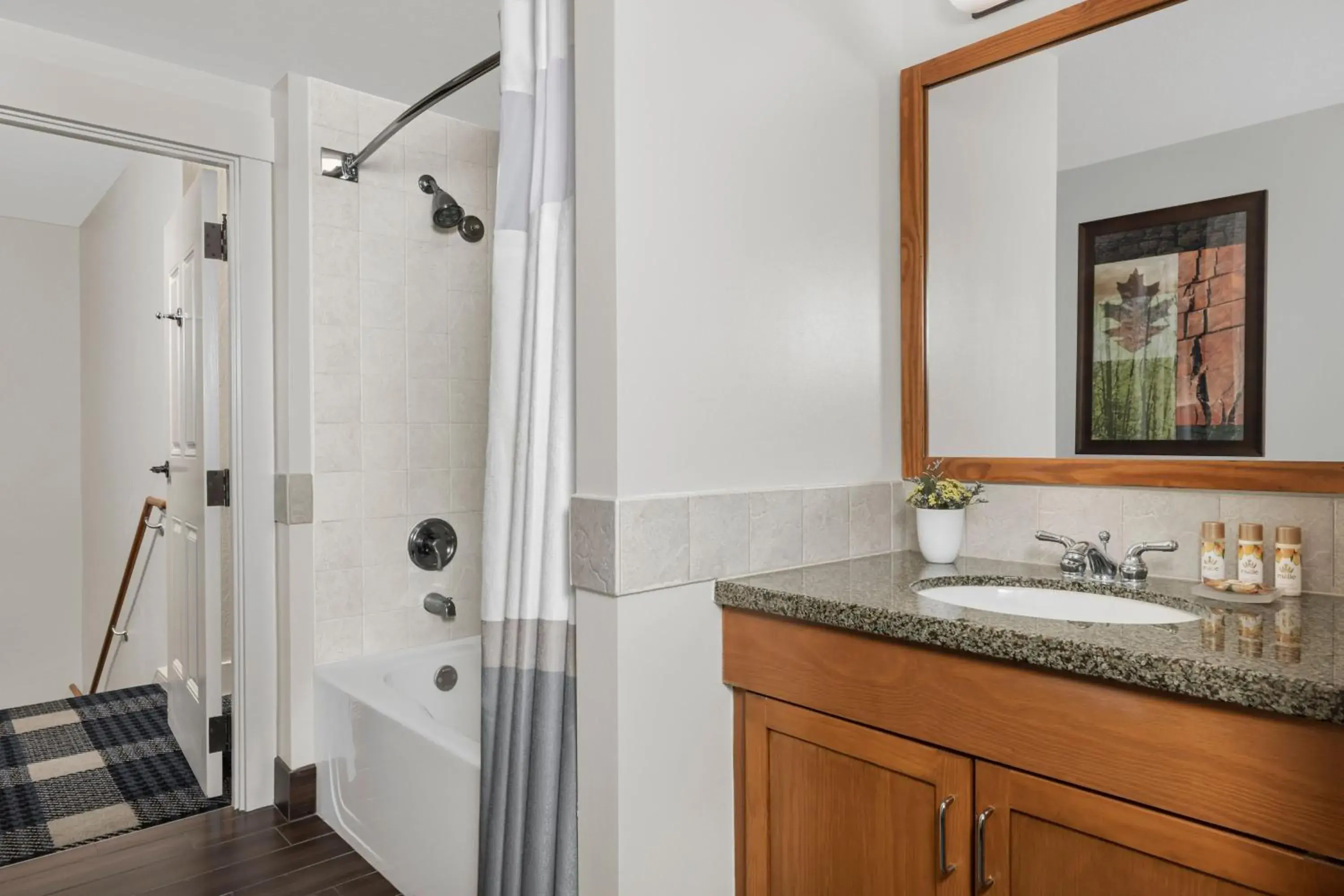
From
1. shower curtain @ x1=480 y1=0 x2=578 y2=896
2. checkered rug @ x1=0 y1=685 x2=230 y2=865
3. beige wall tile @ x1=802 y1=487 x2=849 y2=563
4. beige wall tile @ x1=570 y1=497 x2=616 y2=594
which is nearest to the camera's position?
beige wall tile @ x1=570 y1=497 x2=616 y2=594

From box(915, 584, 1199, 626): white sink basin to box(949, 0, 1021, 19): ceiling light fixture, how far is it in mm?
1240

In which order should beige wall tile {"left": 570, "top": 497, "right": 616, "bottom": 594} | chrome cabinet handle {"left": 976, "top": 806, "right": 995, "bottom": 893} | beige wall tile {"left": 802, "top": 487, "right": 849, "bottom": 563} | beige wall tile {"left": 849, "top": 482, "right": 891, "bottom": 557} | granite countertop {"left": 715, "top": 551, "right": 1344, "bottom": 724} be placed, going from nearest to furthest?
granite countertop {"left": 715, "top": 551, "right": 1344, "bottom": 724}, chrome cabinet handle {"left": 976, "top": 806, "right": 995, "bottom": 893}, beige wall tile {"left": 570, "top": 497, "right": 616, "bottom": 594}, beige wall tile {"left": 802, "top": 487, "right": 849, "bottom": 563}, beige wall tile {"left": 849, "top": 482, "right": 891, "bottom": 557}

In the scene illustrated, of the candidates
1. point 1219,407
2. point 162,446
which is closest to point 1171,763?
point 1219,407

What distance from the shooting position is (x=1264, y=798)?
2.91 ft

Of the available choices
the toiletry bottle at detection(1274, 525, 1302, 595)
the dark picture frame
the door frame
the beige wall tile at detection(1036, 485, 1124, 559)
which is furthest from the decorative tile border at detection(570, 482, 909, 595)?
the door frame

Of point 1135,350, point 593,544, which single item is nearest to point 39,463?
point 593,544

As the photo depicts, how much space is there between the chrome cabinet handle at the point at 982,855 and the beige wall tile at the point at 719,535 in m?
0.57

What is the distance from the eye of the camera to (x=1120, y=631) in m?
1.09

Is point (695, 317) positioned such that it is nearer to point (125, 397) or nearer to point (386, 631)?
point (386, 631)

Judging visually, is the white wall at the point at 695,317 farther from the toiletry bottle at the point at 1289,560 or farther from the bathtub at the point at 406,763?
the toiletry bottle at the point at 1289,560

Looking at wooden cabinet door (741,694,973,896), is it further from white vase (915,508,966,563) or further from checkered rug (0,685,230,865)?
checkered rug (0,685,230,865)

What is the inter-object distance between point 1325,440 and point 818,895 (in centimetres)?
115

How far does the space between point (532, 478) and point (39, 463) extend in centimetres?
484

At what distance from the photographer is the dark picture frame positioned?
1.41m
